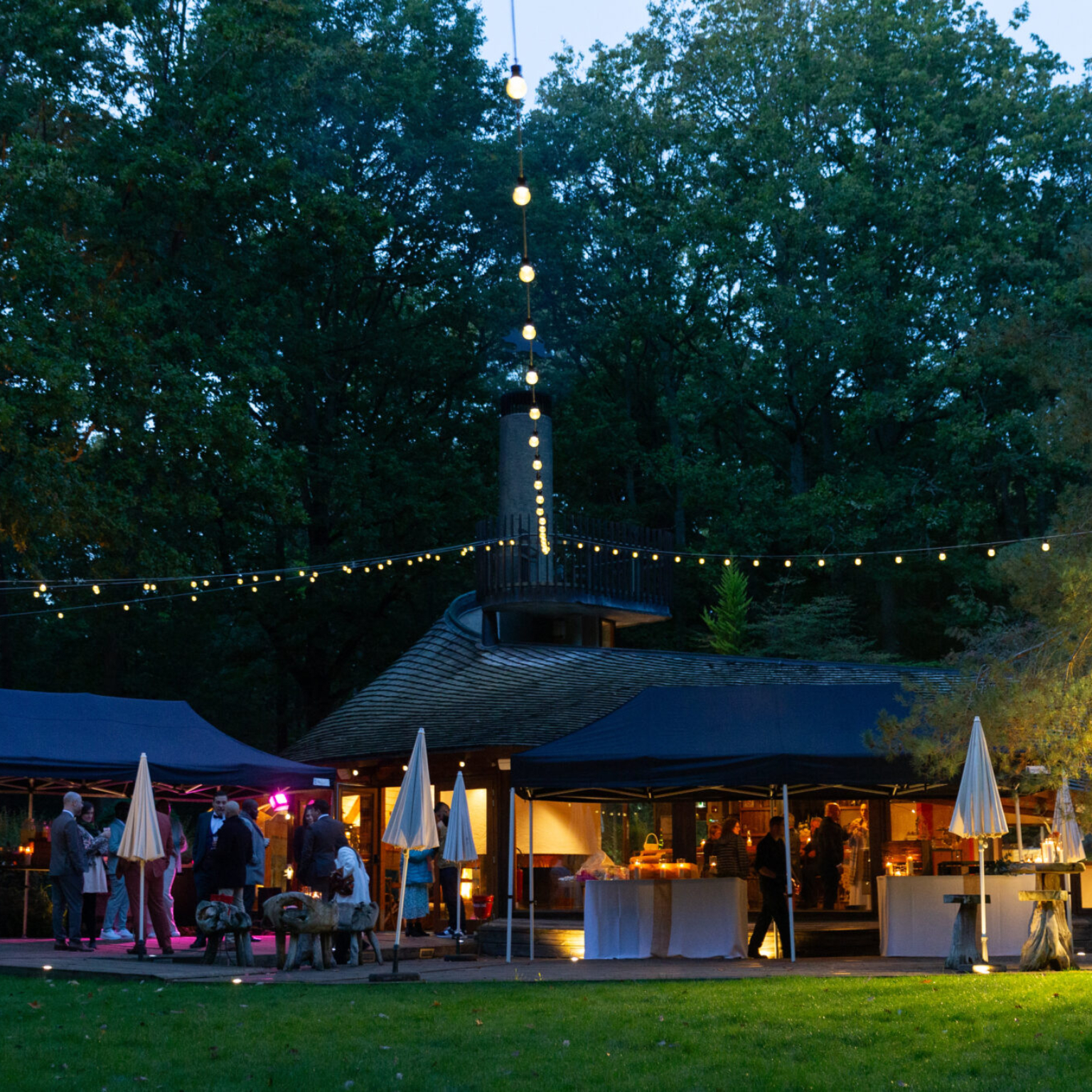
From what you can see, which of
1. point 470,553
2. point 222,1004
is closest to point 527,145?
point 470,553

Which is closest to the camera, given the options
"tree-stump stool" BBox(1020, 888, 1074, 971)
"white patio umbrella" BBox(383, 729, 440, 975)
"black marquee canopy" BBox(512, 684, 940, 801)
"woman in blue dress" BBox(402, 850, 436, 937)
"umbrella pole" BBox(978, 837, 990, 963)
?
"tree-stump stool" BBox(1020, 888, 1074, 971)

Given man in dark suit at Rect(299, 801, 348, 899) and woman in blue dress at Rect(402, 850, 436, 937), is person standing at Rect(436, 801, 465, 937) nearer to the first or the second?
woman in blue dress at Rect(402, 850, 436, 937)

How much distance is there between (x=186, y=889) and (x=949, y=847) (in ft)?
29.9

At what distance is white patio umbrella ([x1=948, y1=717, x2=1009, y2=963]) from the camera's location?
39.0ft

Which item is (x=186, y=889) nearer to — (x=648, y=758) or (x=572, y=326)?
(x=648, y=758)

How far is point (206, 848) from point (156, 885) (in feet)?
2.98

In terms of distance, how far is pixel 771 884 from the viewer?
538 inches

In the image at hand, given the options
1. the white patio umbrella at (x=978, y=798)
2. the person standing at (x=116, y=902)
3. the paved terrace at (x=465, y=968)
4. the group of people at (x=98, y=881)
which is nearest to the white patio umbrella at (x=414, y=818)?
the paved terrace at (x=465, y=968)

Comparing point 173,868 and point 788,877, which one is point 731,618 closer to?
point 173,868

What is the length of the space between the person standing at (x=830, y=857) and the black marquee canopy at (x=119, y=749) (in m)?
5.82

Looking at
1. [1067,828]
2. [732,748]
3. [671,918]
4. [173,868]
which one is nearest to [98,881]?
[173,868]

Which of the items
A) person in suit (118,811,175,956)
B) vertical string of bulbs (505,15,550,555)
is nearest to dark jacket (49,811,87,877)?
person in suit (118,811,175,956)

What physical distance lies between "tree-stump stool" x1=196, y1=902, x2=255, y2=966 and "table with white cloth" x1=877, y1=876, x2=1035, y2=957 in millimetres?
6045

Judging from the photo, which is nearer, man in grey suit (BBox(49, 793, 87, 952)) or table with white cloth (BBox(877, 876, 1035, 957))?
table with white cloth (BBox(877, 876, 1035, 957))
